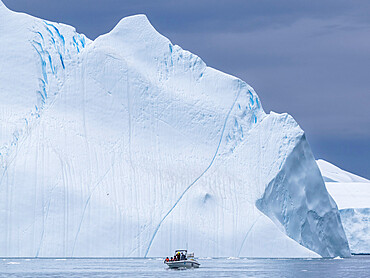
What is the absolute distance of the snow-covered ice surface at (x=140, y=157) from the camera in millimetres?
41625

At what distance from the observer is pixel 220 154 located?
4544 centimetres

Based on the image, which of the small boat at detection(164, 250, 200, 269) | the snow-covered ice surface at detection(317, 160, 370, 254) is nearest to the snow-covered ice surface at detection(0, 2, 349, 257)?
the small boat at detection(164, 250, 200, 269)

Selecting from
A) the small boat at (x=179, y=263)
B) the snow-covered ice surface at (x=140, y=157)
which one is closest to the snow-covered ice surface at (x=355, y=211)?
the snow-covered ice surface at (x=140, y=157)

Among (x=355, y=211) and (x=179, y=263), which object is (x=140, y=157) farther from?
(x=355, y=211)

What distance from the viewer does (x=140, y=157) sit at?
44594 millimetres

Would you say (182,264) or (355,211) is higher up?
(355,211)

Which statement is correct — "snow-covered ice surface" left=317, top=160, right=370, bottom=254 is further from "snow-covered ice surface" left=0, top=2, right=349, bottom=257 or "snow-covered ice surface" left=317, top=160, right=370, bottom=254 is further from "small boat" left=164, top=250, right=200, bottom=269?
"small boat" left=164, top=250, right=200, bottom=269

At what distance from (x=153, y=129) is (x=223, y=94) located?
14.7 feet

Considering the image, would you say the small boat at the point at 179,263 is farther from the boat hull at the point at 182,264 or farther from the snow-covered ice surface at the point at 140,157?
the snow-covered ice surface at the point at 140,157

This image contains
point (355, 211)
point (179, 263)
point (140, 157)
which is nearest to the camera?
point (179, 263)

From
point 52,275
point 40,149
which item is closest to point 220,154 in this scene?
point 40,149

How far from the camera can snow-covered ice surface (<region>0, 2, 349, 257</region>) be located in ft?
137

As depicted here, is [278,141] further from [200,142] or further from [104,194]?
[104,194]

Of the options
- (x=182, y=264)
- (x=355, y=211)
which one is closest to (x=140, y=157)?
(x=182, y=264)
